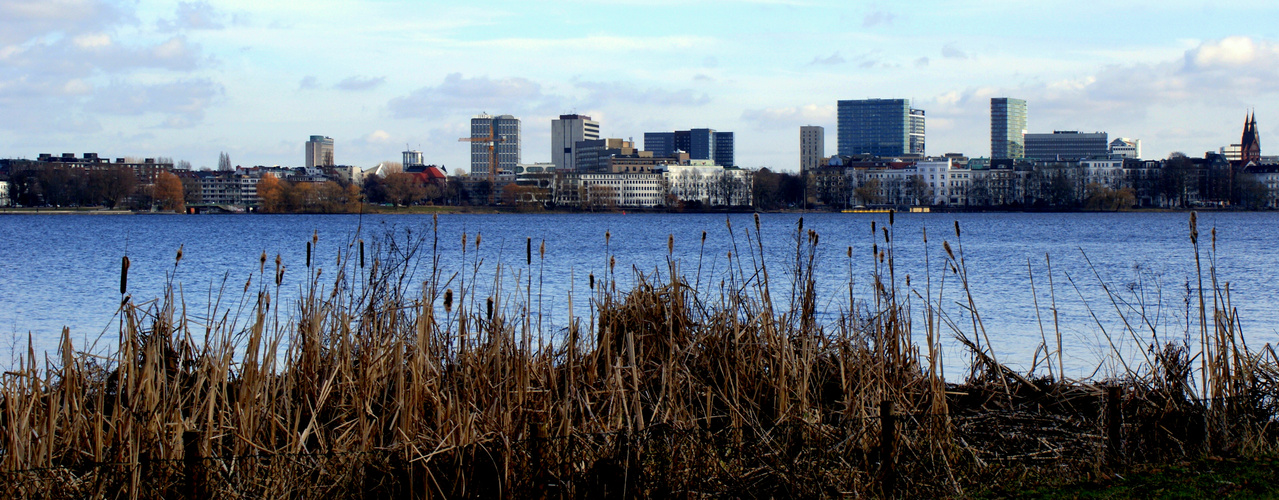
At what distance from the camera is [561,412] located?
5355 mm

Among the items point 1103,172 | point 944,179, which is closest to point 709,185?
point 944,179

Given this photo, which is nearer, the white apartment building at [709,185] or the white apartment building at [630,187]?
the white apartment building at [709,185]

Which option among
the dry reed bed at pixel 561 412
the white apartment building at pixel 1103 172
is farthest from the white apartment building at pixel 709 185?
the dry reed bed at pixel 561 412

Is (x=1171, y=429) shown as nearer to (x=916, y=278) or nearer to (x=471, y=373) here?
(x=471, y=373)

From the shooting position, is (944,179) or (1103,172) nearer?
(1103,172)

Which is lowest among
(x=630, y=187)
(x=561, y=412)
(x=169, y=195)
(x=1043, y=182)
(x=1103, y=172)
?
(x=561, y=412)

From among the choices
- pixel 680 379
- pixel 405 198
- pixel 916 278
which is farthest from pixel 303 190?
pixel 680 379

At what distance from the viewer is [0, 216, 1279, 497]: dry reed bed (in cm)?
512

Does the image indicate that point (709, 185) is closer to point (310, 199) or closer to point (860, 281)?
point (310, 199)

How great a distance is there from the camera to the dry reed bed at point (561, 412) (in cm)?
512

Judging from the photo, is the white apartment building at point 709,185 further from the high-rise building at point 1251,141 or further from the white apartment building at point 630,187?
the high-rise building at point 1251,141

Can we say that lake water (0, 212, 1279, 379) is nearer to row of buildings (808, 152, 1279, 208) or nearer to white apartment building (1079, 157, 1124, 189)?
row of buildings (808, 152, 1279, 208)

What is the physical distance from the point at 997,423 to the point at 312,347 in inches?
154

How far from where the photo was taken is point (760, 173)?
170000mm
